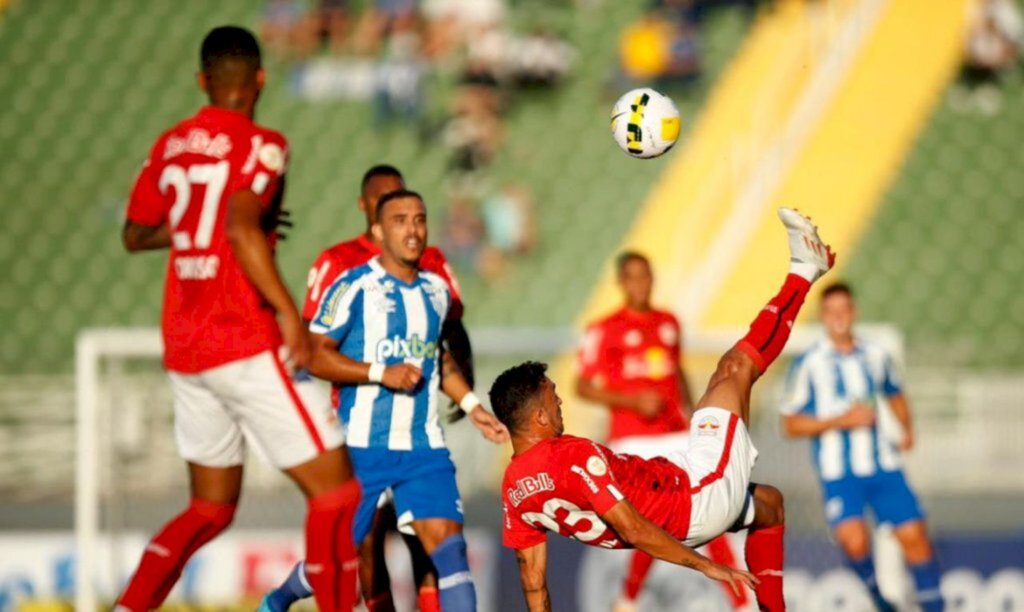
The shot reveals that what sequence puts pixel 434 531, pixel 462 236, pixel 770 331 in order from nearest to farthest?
pixel 434 531 → pixel 770 331 → pixel 462 236

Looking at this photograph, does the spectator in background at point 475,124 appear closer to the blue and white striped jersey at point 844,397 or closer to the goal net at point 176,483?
the goal net at point 176,483

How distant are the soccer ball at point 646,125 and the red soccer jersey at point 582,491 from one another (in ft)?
5.04

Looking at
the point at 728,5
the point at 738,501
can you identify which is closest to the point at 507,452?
the point at 738,501

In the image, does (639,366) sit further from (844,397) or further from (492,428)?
(492,428)

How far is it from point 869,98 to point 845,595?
9568 mm

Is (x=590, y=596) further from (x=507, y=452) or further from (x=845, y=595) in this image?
(x=507, y=452)

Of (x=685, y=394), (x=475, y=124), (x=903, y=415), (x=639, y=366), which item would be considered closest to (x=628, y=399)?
(x=639, y=366)

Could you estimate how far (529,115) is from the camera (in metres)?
17.0

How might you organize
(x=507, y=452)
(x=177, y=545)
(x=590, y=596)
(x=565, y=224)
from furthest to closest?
1. (x=565, y=224)
2. (x=507, y=452)
3. (x=590, y=596)
4. (x=177, y=545)

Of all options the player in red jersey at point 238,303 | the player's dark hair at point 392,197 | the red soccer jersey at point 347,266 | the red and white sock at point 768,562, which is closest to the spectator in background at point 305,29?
the red soccer jersey at point 347,266

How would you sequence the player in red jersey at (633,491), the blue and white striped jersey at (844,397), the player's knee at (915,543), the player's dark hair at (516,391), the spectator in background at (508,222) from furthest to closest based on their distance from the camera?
the spectator in background at (508,222)
the blue and white striped jersey at (844,397)
the player's knee at (915,543)
the player's dark hair at (516,391)
the player in red jersey at (633,491)

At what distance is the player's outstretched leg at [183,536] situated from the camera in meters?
5.74

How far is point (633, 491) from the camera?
5.56m

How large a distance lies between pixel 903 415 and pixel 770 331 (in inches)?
105
